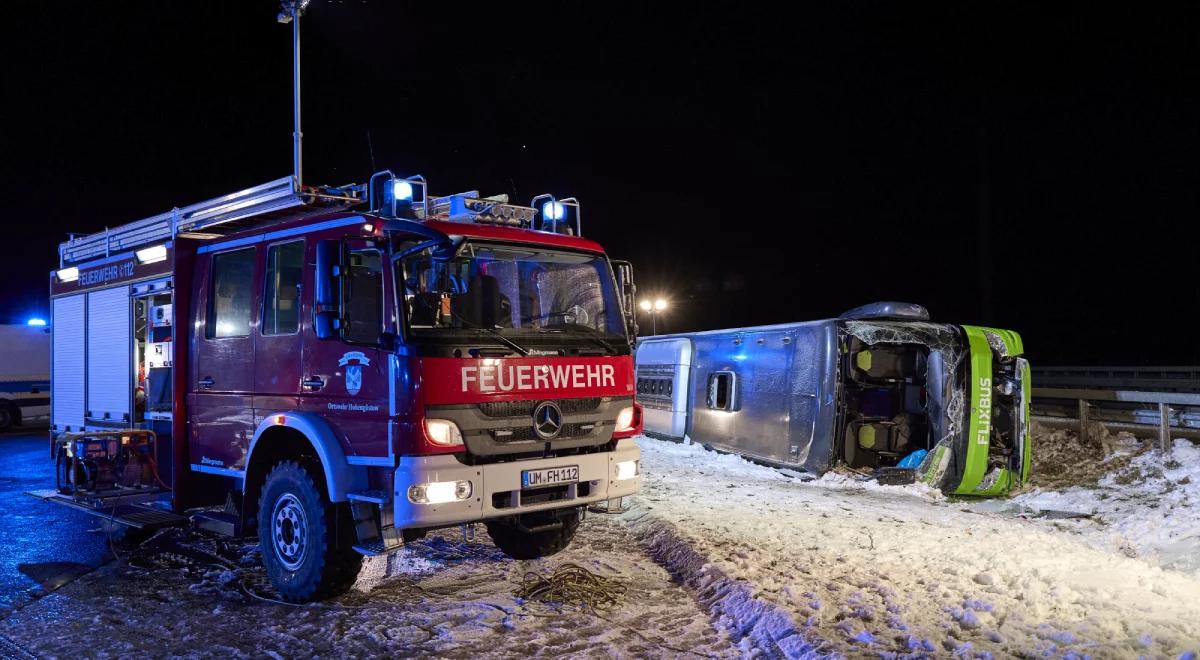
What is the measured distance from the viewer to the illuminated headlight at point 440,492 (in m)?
5.43

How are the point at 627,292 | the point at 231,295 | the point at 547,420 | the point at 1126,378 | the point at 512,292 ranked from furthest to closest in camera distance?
the point at 1126,378, the point at 231,295, the point at 627,292, the point at 512,292, the point at 547,420

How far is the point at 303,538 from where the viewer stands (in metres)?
6.12

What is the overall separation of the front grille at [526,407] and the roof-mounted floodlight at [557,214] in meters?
1.77

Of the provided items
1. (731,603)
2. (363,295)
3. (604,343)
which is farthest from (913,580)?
(363,295)

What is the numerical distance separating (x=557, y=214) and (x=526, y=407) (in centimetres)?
220

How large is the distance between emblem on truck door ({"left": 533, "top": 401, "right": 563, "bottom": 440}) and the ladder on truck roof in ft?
7.99

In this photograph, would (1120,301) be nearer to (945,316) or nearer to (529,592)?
(945,316)

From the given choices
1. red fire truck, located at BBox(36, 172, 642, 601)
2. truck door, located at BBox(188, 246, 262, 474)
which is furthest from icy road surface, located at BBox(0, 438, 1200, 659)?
truck door, located at BBox(188, 246, 262, 474)

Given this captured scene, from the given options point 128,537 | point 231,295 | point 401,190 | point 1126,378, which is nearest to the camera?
point 401,190

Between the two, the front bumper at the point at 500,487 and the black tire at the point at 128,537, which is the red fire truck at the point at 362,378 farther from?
the black tire at the point at 128,537

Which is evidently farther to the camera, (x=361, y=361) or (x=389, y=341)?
(x=361, y=361)

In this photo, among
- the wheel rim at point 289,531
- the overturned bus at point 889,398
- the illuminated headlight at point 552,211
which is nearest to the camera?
the wheel rim at point 289,531

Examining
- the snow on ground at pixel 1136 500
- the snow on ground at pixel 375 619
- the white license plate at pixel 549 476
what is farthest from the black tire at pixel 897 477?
the white license plate at pixel 549 476

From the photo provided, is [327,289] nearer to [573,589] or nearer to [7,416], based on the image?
[573,589]
